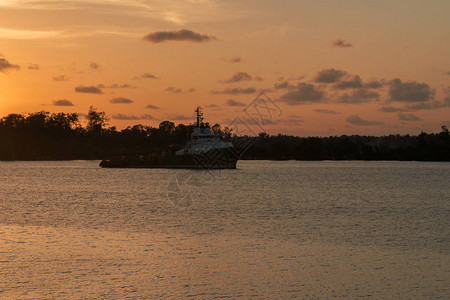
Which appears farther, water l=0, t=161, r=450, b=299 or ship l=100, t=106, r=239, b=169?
ship l=100, t=106, r=239, b=169

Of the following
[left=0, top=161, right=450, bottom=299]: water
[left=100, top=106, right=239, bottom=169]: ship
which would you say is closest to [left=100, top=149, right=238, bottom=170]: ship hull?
[left=100, top=106, right=239, bottom=169]: ship

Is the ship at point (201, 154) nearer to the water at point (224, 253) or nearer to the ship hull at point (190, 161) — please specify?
the ship hull at point (190, 161)

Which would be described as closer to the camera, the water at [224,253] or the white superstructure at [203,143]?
the water at [224,253]

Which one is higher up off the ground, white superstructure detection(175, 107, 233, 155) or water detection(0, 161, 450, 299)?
white superstructure detection(175, 107, 233, 155)

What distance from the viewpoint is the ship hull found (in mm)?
131875

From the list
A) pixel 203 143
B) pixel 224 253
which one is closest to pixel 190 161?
pixel 203 143

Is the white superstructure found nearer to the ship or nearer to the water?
the ship

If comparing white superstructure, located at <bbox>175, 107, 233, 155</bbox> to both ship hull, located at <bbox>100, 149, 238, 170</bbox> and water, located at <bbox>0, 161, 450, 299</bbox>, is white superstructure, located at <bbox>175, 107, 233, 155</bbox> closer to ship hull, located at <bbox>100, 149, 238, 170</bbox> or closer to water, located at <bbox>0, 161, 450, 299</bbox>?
ship hull, located at <bbox>100, 149, 238, 170</bbox>

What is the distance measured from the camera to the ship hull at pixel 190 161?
132 metres

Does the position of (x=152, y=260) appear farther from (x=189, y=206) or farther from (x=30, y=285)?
(x=189, y=206)

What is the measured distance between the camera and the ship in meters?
132

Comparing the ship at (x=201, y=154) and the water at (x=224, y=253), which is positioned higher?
the ship at (x=201, y=154)

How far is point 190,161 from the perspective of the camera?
134m

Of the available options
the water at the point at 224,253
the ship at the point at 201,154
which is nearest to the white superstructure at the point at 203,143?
the ship at the point at 201,154
